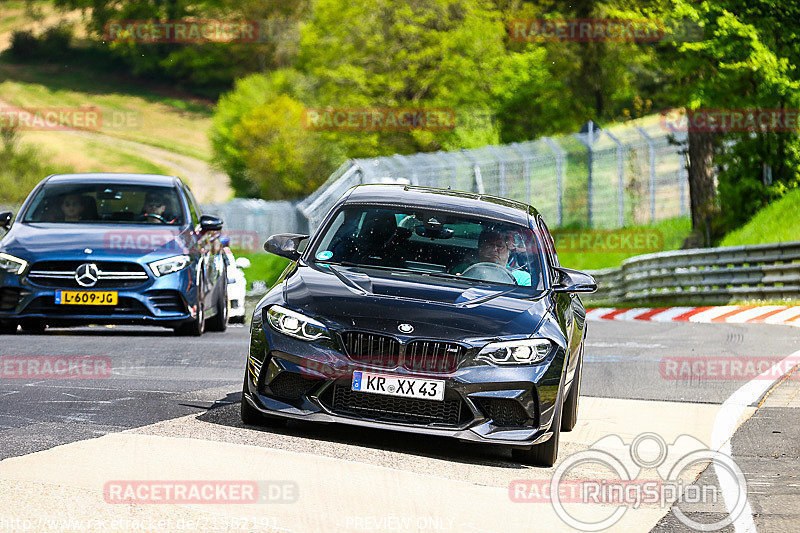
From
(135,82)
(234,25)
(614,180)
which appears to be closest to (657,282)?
(614,180)

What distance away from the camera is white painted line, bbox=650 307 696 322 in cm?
2304

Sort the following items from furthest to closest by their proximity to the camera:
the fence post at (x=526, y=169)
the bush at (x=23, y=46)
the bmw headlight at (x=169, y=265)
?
the bush at (x=23, y=46)
the fence post at (x=526, y=169)
the bmw headlight at (x=169, y=265)

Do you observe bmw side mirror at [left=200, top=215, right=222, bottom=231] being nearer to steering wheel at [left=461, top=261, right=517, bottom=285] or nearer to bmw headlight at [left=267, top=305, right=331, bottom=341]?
steering wheel at [left=461, top=261, right=517, bottom=285]

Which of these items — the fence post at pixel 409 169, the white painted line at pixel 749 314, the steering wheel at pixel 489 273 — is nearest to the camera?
the steering wheel at pixel 489 273

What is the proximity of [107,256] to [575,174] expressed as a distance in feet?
70.9

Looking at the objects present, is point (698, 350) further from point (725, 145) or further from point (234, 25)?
point (234, 25)

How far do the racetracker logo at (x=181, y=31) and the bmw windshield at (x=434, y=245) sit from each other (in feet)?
376

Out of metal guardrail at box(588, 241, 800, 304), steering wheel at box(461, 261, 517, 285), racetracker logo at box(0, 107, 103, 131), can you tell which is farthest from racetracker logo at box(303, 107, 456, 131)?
steering wheel at box(461, 261, 517, 285)

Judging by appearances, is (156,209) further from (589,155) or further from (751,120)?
(589,155)

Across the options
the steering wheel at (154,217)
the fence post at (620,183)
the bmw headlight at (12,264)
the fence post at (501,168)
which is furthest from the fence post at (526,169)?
the bmw headlight at (12,264)

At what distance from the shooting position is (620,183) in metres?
33.6

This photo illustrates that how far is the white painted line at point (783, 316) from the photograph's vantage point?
20.1 m

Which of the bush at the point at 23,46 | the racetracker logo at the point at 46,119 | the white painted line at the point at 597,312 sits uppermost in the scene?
the white painted line at the point at 597,312

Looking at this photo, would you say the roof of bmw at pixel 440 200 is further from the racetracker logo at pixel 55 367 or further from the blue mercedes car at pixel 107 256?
the blue mercedes car at pixel 107 256
